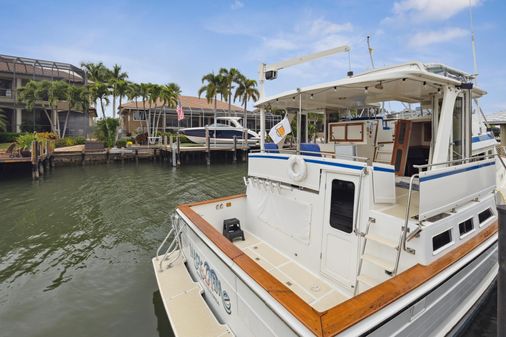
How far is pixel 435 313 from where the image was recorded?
123 inches

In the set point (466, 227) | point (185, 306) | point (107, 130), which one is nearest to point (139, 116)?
point (107, 130)

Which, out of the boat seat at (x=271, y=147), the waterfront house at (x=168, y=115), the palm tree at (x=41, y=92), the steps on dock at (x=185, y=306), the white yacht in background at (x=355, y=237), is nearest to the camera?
the white yacht in background at (x=355, y=237)

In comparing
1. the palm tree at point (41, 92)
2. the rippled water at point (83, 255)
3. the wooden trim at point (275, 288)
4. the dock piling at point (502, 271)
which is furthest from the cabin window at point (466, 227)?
the palm tree at point (41, 92)

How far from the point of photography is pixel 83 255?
295 inches

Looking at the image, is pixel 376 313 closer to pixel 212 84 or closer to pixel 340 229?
pixel 340 229

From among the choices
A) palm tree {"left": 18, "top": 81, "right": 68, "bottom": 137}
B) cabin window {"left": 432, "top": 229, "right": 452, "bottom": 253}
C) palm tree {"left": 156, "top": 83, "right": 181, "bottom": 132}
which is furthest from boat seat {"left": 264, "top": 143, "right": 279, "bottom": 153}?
palm tree {"left": 18, "top": 81, "right": 68, "bottom": 137}

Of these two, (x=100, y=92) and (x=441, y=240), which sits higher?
(x=100, y=92)

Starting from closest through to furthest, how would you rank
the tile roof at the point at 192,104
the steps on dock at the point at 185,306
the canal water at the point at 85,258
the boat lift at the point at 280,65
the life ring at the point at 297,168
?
the steps on dock at the point at 185,306, the life ring at the point at 297,168, the canal water at the point at 85,258, the boat lift at the point at 280,65, the tile roof at the point at 192,104

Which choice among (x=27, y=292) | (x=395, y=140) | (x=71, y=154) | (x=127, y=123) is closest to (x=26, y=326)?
(x=27, y=292)

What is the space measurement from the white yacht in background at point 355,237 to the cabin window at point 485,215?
0.04m

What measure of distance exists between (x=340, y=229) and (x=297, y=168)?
1.24 meters

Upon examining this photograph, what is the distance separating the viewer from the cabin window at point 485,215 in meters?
4.73

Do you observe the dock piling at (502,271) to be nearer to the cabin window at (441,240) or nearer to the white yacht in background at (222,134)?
the cabin window at (441,240)

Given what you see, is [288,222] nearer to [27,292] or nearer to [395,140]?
[395,140]
